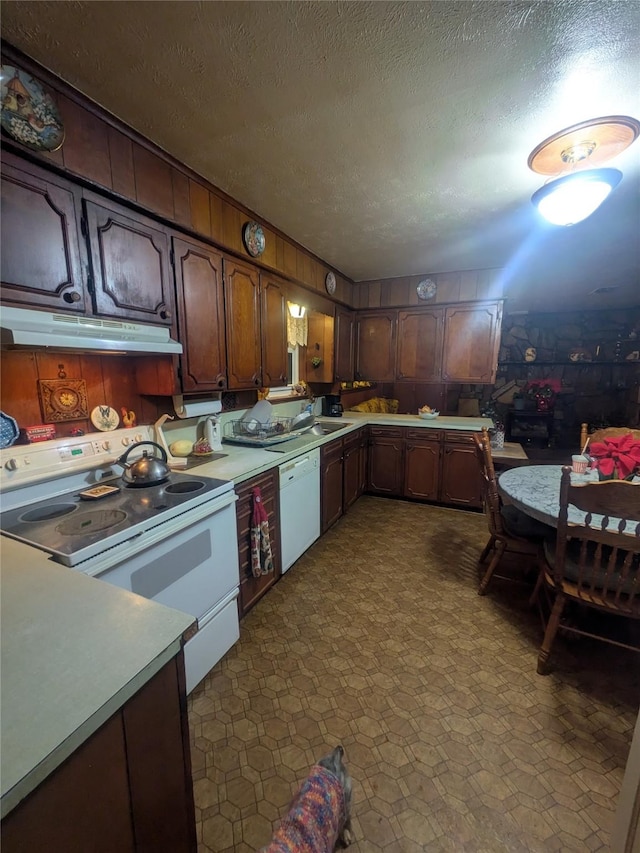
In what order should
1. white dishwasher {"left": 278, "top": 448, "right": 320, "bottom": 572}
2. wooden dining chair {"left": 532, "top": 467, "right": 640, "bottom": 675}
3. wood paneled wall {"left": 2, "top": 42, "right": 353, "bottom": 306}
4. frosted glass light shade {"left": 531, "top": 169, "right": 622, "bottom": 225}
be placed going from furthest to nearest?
1. white dishwasher {"left": 278, "top": 448, "right": 320, "bottom": 572}
2. frosted glass light shade {"left": 531, "top": 169, "right": 622, "bottom": 225}
3. wooden dining chair {"left": 532, "top": 467, "right": 640, "bottom": 675}
4. wood paneled wall {"left": 2, "top": 42, "right": 353, "bottom": 306}

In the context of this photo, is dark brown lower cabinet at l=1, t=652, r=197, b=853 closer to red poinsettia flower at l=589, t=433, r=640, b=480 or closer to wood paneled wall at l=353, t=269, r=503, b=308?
red poinsettia flower at l=589, t=433, r=640, b=480

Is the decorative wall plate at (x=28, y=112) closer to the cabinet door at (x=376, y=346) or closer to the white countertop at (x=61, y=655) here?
the white countertop at (x=61, y=655)

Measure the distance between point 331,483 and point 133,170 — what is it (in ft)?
7.90

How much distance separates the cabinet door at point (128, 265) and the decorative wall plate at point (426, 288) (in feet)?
9.22

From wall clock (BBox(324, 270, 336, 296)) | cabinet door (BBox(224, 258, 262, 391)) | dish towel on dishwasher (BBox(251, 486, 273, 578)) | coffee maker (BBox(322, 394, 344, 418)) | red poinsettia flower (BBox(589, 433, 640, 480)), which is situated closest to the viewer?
red poinsettia flower (BBox(589, 433, 640, 480))

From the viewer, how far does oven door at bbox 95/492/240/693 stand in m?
1.31

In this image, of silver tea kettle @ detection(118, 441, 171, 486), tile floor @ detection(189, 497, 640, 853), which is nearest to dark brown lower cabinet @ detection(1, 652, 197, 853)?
tile floor @ detection(189, 497, 640, 853)

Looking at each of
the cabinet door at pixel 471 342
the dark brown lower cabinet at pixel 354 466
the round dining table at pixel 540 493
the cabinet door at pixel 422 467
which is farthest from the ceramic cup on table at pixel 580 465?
the dark brown lower cabinet at pixel 354 466

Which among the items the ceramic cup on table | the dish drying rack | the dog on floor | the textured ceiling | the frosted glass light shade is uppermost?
the textured ceiling

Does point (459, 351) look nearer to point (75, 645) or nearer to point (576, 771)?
point (576, 771)

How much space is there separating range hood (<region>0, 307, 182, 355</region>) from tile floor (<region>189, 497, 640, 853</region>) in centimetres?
159

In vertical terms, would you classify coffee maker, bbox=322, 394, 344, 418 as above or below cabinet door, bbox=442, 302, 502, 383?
below

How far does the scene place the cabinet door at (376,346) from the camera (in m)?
3.97

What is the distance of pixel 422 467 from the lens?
12.0ft
